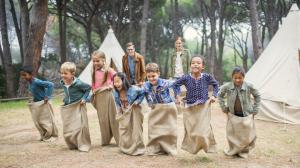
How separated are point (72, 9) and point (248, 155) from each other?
Result: 20.0 m

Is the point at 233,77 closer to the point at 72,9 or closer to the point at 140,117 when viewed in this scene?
the point at 140,117

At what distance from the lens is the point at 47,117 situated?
22.8 feet

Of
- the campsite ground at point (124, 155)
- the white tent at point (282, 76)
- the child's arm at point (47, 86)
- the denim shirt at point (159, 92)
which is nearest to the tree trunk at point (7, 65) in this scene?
the campsite ground at point (124, 155)

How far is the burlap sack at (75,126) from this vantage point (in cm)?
610

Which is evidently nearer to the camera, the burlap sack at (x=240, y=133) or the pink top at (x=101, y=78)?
the burlap sack at (x=240, y=133)

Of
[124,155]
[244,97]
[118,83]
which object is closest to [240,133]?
[244,97]

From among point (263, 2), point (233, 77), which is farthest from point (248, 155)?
point (263, 2)

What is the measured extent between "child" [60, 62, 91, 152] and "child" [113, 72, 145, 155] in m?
0.57

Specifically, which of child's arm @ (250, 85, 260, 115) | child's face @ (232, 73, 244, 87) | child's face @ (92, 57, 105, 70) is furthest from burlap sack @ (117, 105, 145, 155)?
child's arm @ (250, 85, 260, 115)

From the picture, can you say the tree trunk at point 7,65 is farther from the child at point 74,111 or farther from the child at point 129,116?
the child at point 129,116

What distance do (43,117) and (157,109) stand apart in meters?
2.29

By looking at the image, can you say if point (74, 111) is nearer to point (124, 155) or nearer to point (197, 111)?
point (124, 155)

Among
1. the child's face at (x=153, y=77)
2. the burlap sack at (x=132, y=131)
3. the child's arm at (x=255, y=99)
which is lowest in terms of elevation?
the burlap sack at (x=132, y=131)

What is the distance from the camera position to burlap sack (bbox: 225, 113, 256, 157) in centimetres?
533
